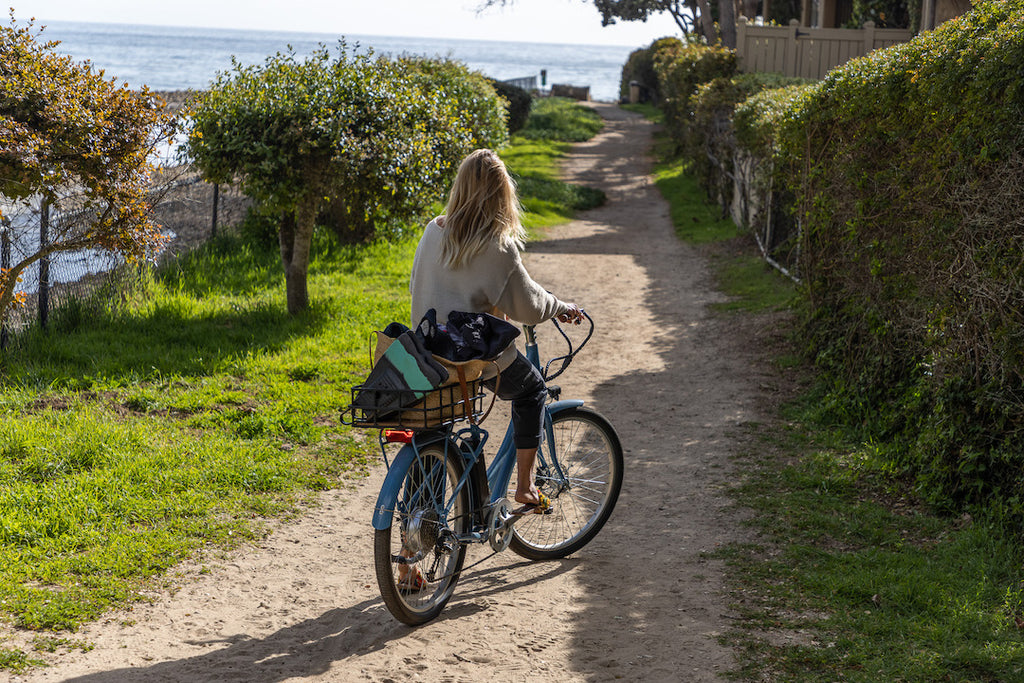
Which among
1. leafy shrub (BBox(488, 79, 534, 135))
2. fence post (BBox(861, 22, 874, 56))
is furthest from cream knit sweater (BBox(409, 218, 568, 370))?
leafy shrub (BBox(488, 79, 534, 135))

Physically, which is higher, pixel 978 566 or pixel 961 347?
pixel 961 347

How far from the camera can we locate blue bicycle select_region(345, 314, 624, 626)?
3.84 meters

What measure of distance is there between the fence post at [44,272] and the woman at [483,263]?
4.74m

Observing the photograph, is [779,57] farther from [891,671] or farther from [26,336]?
[891,671]

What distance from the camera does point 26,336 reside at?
26.0 feet

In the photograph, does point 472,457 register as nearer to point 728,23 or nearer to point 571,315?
point 571,315

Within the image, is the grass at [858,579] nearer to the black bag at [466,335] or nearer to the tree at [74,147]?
the black bag at [466,335]

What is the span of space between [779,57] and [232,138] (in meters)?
14.0

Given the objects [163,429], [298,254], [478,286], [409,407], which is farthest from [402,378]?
[298,254]

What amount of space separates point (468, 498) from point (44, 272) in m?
5.60

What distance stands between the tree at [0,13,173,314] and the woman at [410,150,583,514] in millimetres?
4040

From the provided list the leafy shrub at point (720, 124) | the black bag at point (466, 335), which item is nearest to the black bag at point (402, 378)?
the black bag at point (466, 335)

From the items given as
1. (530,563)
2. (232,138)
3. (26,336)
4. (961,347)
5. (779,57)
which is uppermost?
(779,57)

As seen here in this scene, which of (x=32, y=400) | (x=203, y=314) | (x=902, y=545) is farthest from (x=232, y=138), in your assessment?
(x=902, y=545)
